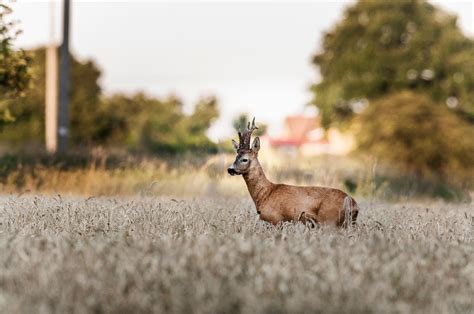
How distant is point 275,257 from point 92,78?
4007cm

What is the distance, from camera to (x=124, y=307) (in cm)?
477

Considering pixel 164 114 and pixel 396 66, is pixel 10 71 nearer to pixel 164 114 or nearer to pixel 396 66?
pixel 396 66

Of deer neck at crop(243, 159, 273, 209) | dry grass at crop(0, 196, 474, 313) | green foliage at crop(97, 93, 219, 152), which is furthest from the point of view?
green foliage at crop(97, 93, 219, 152)

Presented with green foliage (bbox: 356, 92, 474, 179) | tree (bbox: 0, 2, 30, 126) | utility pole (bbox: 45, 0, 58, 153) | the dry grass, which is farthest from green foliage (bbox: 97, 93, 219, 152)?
the dry grass

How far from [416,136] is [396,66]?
25.8 feet

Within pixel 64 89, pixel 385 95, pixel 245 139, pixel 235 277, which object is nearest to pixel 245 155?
pixel 245 139

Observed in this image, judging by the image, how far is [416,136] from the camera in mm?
35469

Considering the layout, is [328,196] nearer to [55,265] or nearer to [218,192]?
[55,265]

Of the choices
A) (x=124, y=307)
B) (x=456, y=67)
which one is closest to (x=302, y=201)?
(x=124, y=307)

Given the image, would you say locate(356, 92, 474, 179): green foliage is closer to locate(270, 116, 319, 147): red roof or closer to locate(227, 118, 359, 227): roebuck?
locate(227, 118, 359, 227): roebuck

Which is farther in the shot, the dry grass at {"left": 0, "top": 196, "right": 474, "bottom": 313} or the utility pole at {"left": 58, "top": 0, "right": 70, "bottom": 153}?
the utility pole at {"left": 58, "top": 0, "right": 70, "bottom": 153}

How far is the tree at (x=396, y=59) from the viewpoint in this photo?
41406 millimetres

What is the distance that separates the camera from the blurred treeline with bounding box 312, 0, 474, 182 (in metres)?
39.4

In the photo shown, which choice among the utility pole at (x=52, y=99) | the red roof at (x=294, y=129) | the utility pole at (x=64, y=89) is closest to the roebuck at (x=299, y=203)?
the utility pole at (x=64, y=89)
